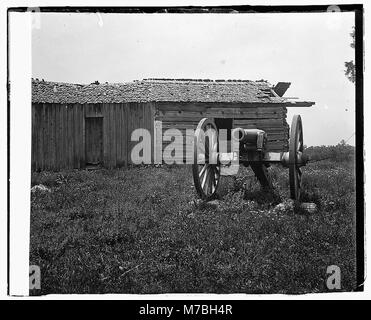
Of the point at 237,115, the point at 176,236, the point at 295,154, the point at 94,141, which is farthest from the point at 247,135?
the point at 176,236

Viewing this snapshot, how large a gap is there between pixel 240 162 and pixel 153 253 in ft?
11.8

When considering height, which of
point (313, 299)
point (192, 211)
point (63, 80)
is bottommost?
point (313, 299)

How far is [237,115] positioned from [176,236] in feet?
18.7

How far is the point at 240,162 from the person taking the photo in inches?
316

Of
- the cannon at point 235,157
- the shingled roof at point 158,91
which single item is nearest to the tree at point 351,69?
the shingled roof at point 158,91

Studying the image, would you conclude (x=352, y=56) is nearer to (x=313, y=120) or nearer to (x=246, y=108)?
(x=313, y=120)

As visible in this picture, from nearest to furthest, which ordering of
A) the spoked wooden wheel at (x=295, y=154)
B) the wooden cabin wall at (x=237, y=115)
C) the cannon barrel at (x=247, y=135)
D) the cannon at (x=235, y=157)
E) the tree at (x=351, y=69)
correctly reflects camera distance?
the tree at (x=351, y=69) → the spoked wooden wheel at (x=295, y=154) → the cannon at (x=235, y=157) → the cannon barrel at (x=247, y=135) → the wooden cabin wall at (x=237, y=115)

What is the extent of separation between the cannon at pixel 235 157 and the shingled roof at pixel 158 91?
836 mm

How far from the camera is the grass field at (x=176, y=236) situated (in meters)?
4.57

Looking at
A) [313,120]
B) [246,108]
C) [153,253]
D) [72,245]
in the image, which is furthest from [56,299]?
[246,108]

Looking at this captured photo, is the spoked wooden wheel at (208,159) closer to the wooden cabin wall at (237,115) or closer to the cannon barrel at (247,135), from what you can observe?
the cannon barrel at (247,135)

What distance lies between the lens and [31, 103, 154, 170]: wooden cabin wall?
5.07 m

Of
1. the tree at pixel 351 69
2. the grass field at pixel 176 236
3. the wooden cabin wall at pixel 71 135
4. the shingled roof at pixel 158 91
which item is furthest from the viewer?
the shingled roof at pixel 158 91

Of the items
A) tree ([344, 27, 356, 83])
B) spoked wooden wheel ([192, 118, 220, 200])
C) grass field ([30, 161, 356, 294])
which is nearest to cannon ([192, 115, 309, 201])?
spoked wooden wheel ([192, 118, 220, 200])
